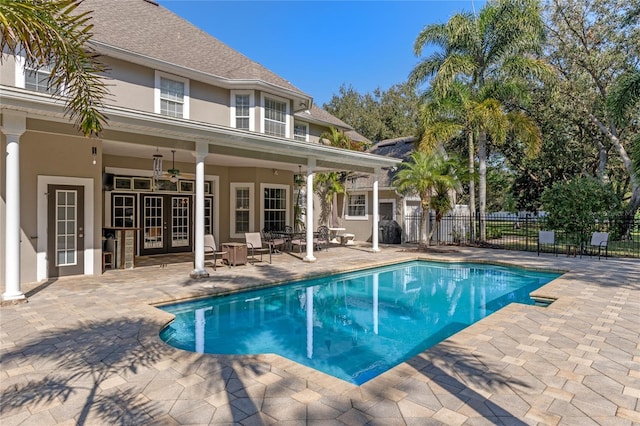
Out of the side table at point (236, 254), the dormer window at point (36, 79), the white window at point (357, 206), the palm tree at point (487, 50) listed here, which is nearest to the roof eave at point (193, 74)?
the dormer window at point (36, 79)

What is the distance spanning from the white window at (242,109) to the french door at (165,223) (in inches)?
143

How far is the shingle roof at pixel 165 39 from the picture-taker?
12000 millimetres

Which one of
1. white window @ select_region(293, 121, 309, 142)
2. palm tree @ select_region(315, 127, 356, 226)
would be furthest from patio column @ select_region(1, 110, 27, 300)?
palm tree @ select_region(315, 127, 356, 226)

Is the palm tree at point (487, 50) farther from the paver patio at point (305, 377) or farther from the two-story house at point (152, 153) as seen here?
the paver patio at point (305, 377)

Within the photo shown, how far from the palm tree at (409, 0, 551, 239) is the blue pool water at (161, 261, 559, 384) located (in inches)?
351

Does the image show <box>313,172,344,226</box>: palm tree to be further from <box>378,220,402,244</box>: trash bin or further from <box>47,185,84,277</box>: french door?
<box>47,185,84,277</box>: french door

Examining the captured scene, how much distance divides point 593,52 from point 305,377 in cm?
2547

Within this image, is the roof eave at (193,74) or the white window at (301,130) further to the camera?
the white window at (301,130)

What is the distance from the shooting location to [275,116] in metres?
14.3

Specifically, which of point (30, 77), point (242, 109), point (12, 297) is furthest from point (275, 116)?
point (12, 297)

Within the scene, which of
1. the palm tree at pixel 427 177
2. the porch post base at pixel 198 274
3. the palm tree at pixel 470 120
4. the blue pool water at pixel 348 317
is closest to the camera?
the blue pool water at pixel 348 317

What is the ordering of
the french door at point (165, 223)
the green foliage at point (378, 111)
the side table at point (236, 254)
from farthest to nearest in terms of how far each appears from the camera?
the green foliage at point (378, 111) → the french door at point (165, 223) → the side table at point (236, 254)

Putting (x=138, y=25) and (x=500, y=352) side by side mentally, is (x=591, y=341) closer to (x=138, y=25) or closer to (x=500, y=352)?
(x=500, y=352)

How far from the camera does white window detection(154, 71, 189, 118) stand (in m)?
12.0
